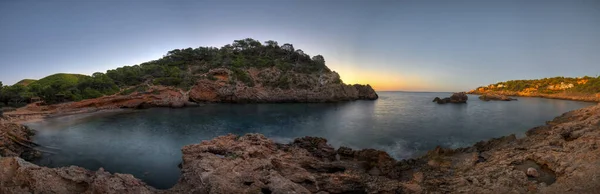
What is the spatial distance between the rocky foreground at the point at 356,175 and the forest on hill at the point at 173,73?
1051 inches

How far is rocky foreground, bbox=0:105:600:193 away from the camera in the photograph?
5.00 m

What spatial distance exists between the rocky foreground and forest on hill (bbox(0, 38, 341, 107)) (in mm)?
26689

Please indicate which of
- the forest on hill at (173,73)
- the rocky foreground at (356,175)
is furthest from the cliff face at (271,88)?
the rocky foreground at (356,175)

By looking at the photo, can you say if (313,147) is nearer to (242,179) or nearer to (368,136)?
(242,179)

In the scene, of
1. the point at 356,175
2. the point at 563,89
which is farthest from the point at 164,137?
the point at 563,89

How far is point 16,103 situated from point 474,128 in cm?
3952

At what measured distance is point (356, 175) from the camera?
643 cm

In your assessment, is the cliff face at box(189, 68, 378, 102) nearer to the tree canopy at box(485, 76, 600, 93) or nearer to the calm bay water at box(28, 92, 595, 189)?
the calm bay water at box(28, 92, 595, 189)

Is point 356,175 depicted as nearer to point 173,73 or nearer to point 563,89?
point 173,73

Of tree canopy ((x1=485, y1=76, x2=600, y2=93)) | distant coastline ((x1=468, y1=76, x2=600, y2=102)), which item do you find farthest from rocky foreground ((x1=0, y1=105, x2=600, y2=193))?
tree canopy ((x1=485, y1=76, x2=600, y2=93))

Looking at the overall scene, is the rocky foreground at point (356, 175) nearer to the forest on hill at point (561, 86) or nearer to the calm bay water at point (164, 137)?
the calm bay water at point (164, 137)

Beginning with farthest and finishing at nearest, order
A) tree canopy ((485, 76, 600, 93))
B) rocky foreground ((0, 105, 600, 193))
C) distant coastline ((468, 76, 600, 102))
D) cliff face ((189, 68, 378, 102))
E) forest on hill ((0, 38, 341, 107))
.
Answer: tree canopy ((485, 76, 600, 93)) < distant coastline ((468, 76, 600, 102)) < cliff face ((189, 68, 378, 102)) < forest on hill ((0, 38, 341, 107)) < rocky foreground ((0, 105, 600, 193))

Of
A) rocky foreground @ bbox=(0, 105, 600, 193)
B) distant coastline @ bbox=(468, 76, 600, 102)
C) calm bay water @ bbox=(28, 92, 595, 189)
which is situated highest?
distant coastline @ bbox=(468, 76, 600, 102)

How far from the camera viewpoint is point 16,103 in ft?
75.3
